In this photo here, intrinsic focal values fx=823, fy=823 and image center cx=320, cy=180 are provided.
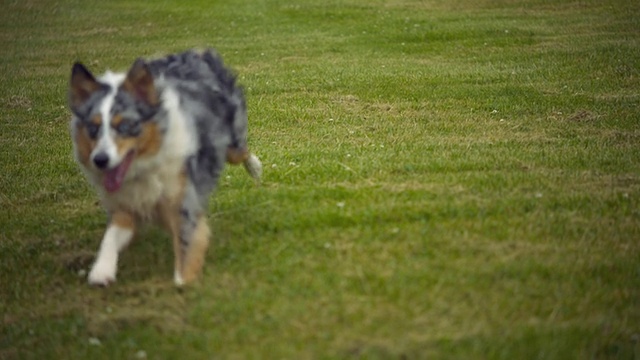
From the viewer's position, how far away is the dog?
5.68 m

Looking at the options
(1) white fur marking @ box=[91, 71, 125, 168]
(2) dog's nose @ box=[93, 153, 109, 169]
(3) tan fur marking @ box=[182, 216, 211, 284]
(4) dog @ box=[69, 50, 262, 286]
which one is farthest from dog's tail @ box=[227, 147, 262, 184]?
(2) dog's nose @ box=[93, 153, 109, 169]

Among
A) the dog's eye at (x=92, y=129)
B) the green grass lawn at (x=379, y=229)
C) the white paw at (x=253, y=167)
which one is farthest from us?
the white paw at (x=253, y=167)

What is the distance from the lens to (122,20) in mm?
24344

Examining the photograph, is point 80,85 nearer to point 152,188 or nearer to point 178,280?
point 152,188

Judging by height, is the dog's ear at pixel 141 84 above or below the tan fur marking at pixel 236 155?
above

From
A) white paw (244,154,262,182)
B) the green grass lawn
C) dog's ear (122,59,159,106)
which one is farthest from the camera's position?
white paw (244,154,262,182)

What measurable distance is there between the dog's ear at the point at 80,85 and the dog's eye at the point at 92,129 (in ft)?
0.85

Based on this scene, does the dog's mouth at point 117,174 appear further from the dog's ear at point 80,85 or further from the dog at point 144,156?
the dog's ear at point 80,85

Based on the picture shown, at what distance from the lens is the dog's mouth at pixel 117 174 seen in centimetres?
571

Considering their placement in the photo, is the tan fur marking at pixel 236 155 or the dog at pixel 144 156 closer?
the dog at pixel 144 156

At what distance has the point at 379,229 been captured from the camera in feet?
21.6

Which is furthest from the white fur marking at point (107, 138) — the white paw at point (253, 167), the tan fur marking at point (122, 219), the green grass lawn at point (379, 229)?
the white paw at point (253, 167)

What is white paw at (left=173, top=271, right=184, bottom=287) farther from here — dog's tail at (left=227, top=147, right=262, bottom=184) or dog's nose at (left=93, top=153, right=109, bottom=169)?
dog's tail at (left=227, top=147, right=262, bottom=184)

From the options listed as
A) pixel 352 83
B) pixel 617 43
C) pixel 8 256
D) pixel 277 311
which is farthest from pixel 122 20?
pixel 277 311
